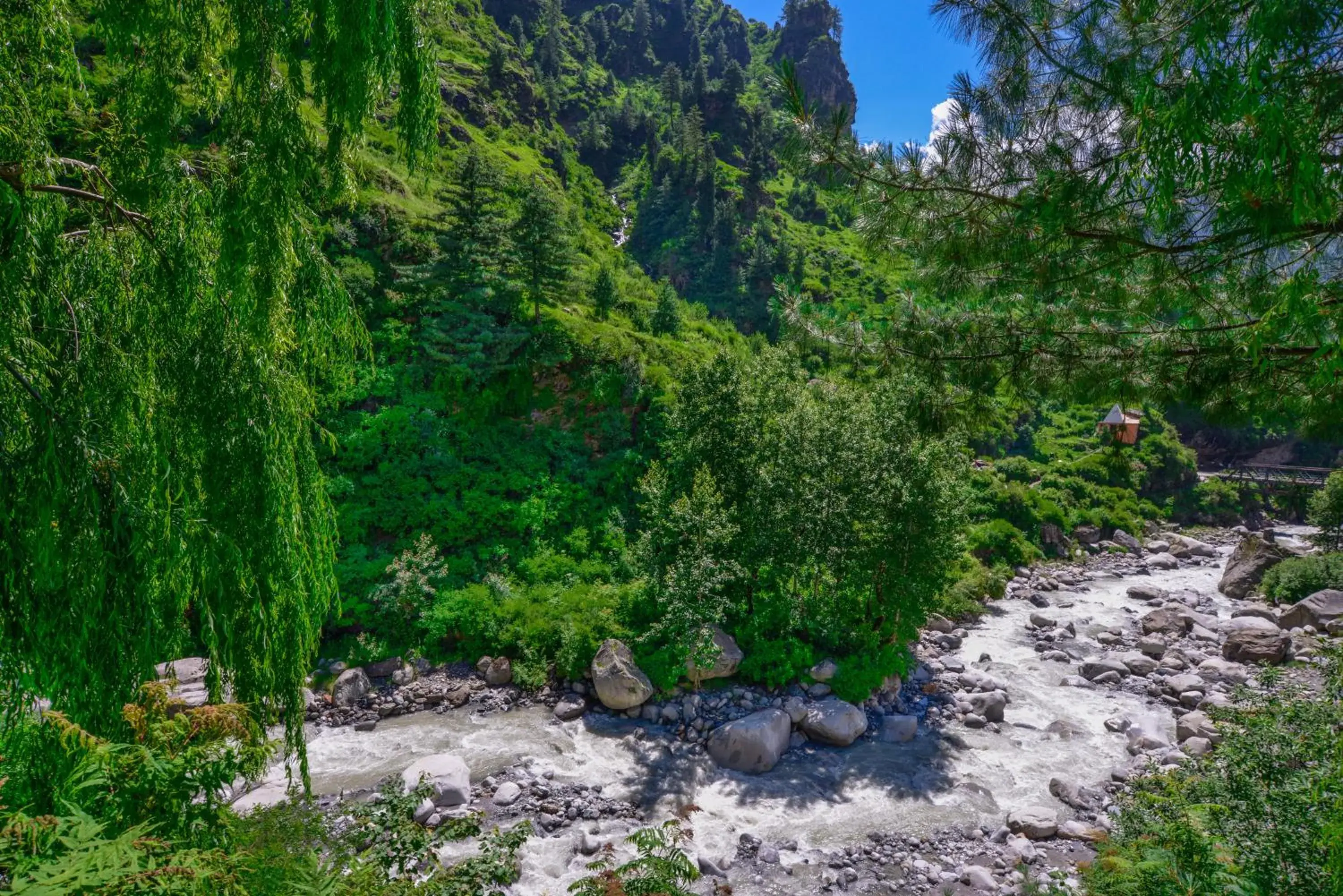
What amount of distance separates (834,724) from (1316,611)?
1608 centimetres

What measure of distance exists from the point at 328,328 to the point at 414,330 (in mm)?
20073

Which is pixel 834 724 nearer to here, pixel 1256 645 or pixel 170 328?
pixel 1256 645

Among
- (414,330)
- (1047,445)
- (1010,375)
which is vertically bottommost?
(1047,445)

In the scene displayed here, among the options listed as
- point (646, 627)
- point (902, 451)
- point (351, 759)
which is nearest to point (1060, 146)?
point (902, 451)

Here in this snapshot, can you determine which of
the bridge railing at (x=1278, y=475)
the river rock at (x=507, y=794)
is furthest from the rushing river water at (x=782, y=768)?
the bridge railing at (x=1278, y=475)

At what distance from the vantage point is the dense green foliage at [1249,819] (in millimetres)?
4664

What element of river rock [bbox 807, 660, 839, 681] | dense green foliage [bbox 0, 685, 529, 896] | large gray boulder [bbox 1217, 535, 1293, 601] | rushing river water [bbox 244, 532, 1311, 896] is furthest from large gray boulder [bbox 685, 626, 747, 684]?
large gray boulder [bbox 1217, 535, 1293, 601]

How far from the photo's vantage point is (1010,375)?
5906 mm

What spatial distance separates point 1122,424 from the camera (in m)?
6.72

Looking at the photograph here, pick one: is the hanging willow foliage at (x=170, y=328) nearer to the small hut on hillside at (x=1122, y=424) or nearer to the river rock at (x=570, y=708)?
the small hut on hillside at (x=1122, y=424)

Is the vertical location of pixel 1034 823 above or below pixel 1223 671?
above

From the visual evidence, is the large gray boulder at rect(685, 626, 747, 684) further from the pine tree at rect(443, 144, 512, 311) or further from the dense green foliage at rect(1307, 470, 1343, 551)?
the dense green foliage at rect(1307, 470, 1343, 551)

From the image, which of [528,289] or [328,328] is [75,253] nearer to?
[328,328]

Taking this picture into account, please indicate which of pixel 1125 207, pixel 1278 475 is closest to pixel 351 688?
pixel 1125 207
